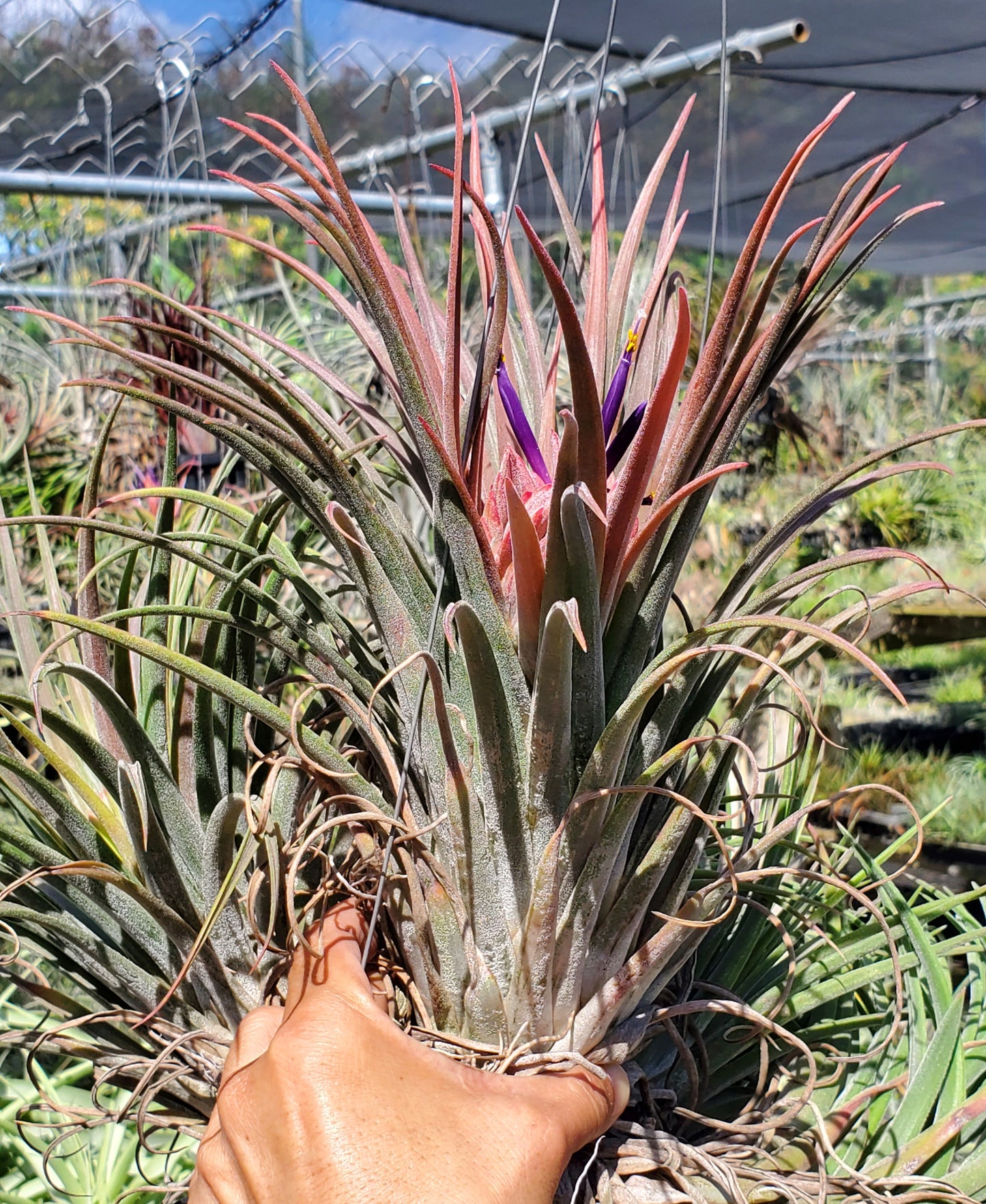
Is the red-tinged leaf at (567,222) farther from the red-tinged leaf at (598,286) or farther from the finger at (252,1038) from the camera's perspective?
the finger at (252,1038)

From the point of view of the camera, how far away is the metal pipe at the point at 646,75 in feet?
6.21

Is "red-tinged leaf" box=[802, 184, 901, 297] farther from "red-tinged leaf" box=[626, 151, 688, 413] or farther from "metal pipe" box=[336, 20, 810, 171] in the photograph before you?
"metal pipe" box=[336, 20, 810, 171]

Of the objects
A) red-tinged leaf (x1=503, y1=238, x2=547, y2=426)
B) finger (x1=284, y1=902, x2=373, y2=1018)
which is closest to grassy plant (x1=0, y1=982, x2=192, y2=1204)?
finger (x1=284, y1=902, x2=373, y2=1018)

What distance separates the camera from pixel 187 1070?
0.63 metres

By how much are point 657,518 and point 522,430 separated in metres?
0.13

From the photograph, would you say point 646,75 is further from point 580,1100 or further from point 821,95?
point 580,1100

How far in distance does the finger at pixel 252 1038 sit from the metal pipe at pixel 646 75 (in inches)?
49.6

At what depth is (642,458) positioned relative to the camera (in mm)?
529

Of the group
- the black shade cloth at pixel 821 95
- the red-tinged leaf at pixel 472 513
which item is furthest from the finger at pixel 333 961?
the black shade cloth at pixel 821 95

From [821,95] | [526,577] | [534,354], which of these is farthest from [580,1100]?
[821,95]

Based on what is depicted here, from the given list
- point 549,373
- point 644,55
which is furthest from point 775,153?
point 549,373

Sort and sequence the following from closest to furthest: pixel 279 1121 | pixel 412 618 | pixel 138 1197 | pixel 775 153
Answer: pixel 279 1121
pixel 412 618
pixel 138 1197
pixel 775 153

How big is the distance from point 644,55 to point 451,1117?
373 centimetres

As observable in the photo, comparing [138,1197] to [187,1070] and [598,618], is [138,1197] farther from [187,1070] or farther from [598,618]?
[598,618]
